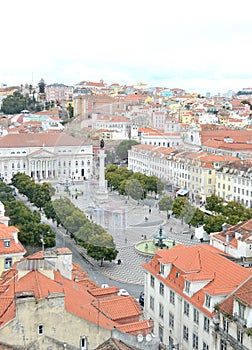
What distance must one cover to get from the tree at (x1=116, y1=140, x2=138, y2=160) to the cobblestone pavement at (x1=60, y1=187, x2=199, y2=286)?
2.94 meters

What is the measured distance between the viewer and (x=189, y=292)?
59.4 feet

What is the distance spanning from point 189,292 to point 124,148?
8747 mm

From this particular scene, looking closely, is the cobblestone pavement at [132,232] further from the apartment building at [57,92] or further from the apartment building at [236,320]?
the apartment building at [57,92]

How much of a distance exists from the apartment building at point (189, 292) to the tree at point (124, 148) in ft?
14.2

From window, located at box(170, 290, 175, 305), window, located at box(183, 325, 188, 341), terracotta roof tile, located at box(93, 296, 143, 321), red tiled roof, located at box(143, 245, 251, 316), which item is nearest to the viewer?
terracotta roof tile, located at box(93, 296, 143, 321)

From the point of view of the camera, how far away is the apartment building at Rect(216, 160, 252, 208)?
46969mm

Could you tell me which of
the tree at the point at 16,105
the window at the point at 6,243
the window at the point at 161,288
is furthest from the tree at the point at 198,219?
the tree at the point at 16,105

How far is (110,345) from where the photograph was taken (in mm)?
12555

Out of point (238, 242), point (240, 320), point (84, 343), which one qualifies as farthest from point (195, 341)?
point (238, 242)

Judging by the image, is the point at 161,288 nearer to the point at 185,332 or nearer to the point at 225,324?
the point at 185,332

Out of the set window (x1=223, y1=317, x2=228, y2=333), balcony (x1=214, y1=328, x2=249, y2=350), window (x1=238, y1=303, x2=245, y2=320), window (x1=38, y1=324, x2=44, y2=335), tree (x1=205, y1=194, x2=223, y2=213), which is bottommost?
tree (x1=205, y1=194, x2=223, y2=213)

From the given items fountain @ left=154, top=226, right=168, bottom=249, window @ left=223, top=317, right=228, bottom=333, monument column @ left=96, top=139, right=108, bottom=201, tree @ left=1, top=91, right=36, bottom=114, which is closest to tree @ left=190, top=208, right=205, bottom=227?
fountain @ left=154, top=226, right=168, bottom=249

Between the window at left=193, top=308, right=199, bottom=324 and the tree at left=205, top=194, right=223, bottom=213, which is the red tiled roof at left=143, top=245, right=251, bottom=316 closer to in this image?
the window at left=193, top=308, right=199, bottom=324

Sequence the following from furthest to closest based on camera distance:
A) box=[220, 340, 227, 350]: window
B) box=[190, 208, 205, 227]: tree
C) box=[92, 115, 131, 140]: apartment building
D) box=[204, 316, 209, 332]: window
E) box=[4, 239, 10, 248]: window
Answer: box=[190, 208, 205, 227]: tree
box=[4, 239, 10, 248]: window
box=[92, 115, 131, 140]: apartment building
box=[204, 316, 209, 332]: window
box=[220, 340, 227, 350]: window
